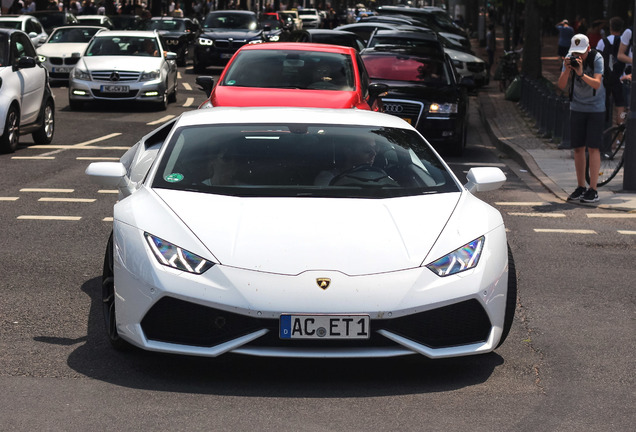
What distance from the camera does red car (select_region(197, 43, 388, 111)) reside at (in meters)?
14.0

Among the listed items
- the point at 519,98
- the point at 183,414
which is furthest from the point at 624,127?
the point at 519,98

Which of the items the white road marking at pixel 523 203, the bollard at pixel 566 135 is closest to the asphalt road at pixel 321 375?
the white road marking at pixel 523 203

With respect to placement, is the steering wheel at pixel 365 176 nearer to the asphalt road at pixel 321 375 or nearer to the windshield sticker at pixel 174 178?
the windshield sticker at pixel 174 178

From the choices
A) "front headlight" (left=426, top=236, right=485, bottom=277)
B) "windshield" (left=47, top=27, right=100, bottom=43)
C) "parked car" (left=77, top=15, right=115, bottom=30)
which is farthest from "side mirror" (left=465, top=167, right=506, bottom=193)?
"parked car" (left=77, top=15, right=115, bottom=30)

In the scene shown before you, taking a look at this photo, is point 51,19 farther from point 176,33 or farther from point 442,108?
point 442,108

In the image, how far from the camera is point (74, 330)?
6.86 m

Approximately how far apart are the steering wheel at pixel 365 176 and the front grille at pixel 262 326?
1.11 metres

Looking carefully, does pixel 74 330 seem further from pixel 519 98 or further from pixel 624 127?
pixel 519 98

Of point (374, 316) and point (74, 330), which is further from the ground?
point (374, 316)

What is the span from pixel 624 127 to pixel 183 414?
10.4m

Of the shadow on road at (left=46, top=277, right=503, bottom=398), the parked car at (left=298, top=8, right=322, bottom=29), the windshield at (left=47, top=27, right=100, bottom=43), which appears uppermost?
the shadow on road at (left=46, top=277, right=503, bottom=398)

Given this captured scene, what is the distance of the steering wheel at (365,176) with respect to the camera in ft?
22.0

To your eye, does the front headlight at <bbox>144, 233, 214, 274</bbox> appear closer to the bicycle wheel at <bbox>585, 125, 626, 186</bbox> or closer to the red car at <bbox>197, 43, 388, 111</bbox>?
the red car at <bbox>197, 43, 388, 111</bbox>

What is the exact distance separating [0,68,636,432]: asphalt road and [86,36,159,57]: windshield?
16.6 m
